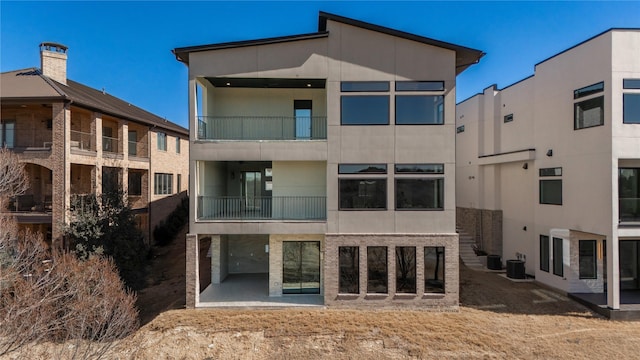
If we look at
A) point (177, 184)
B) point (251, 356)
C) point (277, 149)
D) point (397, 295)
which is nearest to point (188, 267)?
point (251, 356)

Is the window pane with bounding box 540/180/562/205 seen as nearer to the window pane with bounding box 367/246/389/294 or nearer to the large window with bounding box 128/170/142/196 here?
the window pane with bounding box 367/246/389/294

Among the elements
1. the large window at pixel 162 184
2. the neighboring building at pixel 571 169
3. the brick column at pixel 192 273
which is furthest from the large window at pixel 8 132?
the neighboring building at pixel 571 169

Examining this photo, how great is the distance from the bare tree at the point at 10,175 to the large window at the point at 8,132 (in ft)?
6.77

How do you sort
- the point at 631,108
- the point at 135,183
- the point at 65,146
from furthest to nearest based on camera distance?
the point at 135,183 → the point at 65,146 → the point at 631,108

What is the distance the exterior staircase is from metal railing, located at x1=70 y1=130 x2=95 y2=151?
2276 centimetres

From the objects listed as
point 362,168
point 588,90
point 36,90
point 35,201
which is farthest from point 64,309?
point 588,90

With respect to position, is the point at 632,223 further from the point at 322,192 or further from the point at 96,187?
the point at 96,187

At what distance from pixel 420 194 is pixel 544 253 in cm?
804

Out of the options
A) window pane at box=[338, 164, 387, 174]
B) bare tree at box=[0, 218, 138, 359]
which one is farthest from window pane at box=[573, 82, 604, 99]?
bare tree at box=[0, 218, 138, 359]

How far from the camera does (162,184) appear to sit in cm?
2378

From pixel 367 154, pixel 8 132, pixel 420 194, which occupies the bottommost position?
pixel 420 194

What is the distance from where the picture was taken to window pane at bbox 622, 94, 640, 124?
11953mm

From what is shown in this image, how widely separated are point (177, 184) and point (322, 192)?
1708 cm

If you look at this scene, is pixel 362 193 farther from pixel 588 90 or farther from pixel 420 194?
pixel 588 90
